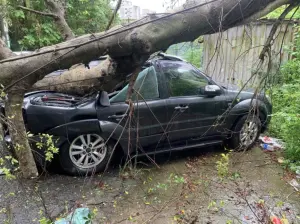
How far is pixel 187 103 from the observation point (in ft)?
15.1

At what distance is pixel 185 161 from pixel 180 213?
1.56 m

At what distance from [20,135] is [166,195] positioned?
200 centimetres

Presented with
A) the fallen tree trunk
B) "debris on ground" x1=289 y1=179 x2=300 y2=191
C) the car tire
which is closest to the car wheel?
the fallen tree trunk

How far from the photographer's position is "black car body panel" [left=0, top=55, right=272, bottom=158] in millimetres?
3846

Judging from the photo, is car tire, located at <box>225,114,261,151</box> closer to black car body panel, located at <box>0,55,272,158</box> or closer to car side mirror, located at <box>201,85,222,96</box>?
black car body panel, located at <box>0,55,272,158</box>

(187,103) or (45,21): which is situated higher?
(45,21)

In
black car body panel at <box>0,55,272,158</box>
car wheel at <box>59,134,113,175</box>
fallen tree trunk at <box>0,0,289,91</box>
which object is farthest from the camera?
car wheel at <box>59,134,113,175</box>

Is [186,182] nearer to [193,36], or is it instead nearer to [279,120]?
[193,36]

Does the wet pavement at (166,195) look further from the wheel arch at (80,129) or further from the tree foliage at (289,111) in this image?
the wheel arch at (80,129)

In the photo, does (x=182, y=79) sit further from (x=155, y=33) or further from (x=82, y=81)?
(x=155, y=33)

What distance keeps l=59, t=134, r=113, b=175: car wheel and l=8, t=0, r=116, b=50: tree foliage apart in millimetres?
5815

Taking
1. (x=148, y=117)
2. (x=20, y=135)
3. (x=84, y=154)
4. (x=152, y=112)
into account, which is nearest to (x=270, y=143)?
(x=148, y=117)

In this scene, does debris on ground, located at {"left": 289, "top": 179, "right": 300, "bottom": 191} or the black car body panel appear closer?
the black car body panel

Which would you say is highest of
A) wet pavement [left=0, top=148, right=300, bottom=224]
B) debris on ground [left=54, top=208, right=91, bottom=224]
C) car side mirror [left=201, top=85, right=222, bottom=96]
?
car side mirror [left=201, top=85, right=222, bottom=96]
